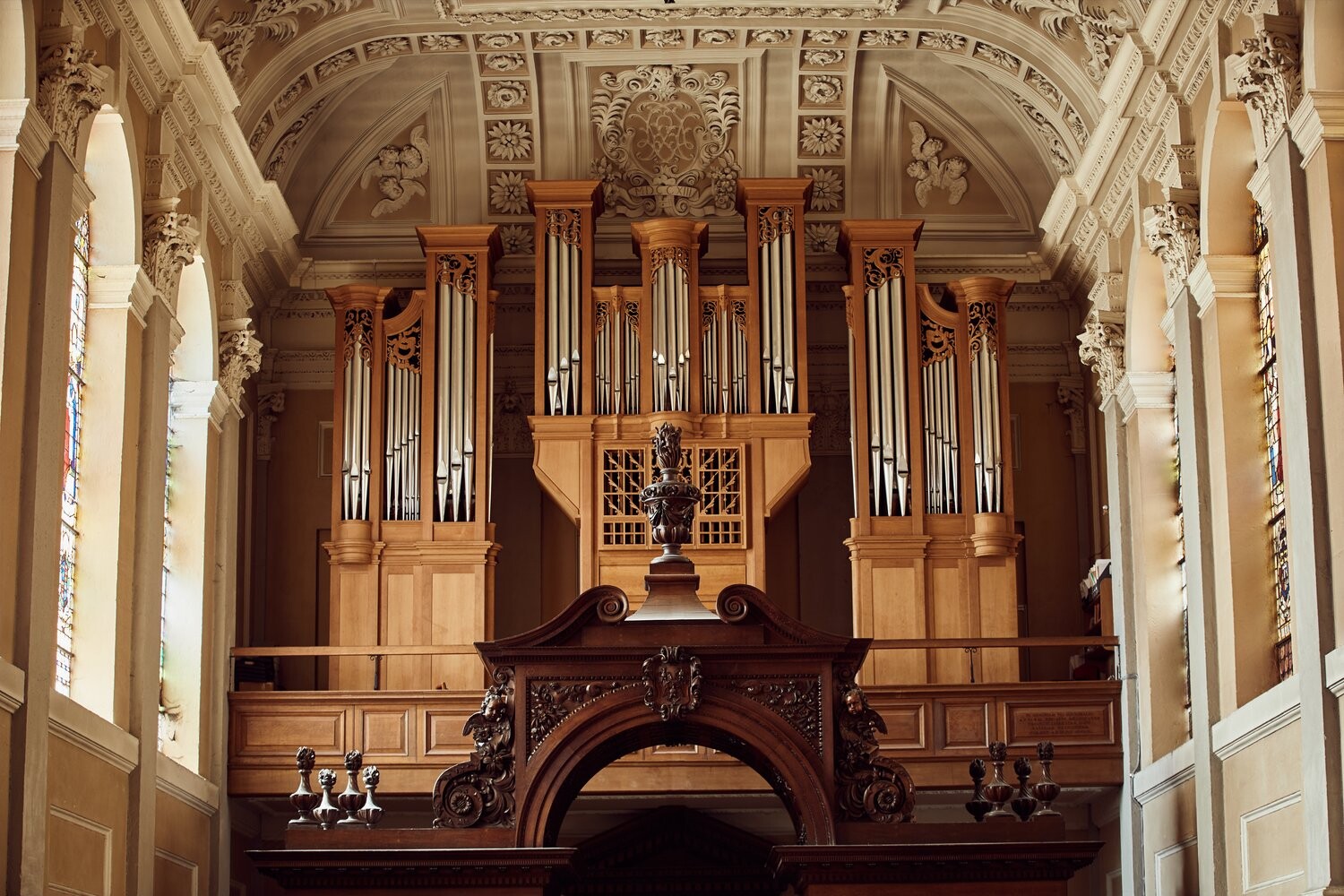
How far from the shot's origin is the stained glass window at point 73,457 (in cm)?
1594

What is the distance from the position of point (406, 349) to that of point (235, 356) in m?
2.22

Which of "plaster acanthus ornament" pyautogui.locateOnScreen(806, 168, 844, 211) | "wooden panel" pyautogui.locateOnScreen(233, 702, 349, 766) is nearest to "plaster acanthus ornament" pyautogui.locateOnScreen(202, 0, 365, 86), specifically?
"plaster acanthus ornament" pyautogui.locateOnScreen(806, 168, 844, 211)

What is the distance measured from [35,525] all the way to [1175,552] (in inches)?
397

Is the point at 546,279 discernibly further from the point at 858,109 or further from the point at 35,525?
the point at 35,525

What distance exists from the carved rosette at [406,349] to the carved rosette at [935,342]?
523 cm

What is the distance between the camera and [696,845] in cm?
2077

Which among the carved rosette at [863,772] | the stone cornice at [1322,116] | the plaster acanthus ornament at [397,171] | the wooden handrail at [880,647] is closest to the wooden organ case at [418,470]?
the wooden handrail at [880,647]

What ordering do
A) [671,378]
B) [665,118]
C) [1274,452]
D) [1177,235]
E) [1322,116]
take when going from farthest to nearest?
[665,118] < [671,378] < [1177,235] < [1274,452] < [1322,116]

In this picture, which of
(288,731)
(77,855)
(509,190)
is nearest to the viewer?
(77,855)

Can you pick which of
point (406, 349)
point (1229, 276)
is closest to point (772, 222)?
point (406, 349)

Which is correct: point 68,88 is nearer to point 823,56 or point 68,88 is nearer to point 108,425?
point 108,425

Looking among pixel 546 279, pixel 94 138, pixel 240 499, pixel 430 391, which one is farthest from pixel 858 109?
pixel 94 138

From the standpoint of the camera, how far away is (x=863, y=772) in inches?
542

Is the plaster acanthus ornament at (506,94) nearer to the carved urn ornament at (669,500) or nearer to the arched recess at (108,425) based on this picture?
the arched recess at (108,425)
